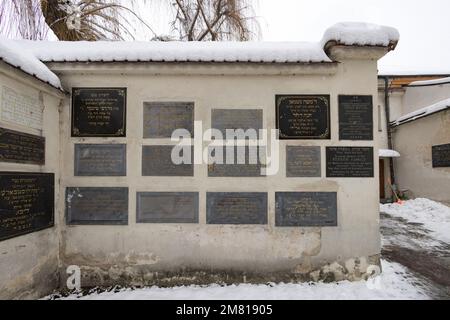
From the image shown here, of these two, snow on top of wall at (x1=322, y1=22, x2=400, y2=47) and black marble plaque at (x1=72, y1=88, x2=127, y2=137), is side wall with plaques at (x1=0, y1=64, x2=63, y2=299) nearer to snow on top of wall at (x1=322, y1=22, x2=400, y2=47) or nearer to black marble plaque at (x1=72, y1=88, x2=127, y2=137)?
black marble plaque at (x1=72, y1=88, x2=127, y2=137)

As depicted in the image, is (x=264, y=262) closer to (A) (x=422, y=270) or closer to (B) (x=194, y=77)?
(A) (x=422, y=270)

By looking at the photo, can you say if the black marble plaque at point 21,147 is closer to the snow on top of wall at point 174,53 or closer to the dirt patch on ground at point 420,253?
the snow on top of wall at point 174,53

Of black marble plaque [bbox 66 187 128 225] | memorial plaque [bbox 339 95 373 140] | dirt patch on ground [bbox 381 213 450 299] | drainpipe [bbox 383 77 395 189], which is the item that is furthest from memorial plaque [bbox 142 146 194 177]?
drainpipe [bbox 383 77 395 189]

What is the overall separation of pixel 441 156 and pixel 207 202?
10.8 meters

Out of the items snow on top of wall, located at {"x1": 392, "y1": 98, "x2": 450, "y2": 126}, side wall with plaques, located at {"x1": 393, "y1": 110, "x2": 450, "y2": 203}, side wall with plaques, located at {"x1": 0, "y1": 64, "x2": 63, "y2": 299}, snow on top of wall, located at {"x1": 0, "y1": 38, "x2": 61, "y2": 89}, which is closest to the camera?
snow on top of wall, located at {"x1": 0, "y1": 38, "x2": 61, "y2": 89}

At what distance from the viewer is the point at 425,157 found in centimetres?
1119

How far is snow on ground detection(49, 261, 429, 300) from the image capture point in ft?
12.5

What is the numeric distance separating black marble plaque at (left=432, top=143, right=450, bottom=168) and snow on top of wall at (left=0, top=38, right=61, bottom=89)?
12796mm

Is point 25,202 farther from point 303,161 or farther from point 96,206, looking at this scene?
point 303,161

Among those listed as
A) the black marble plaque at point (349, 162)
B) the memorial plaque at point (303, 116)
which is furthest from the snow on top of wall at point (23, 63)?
the black marble plaque at point (349, 162)

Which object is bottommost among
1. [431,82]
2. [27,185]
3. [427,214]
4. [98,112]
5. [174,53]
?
[427,214]

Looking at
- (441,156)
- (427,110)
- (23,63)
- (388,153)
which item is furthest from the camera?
(388,153)

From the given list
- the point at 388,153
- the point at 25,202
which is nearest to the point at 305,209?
the point at 25,202

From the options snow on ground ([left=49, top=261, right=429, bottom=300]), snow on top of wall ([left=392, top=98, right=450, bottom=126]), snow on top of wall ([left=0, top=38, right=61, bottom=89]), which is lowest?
snow on ground ([left=49, top=261, right=429, bottom=300])
